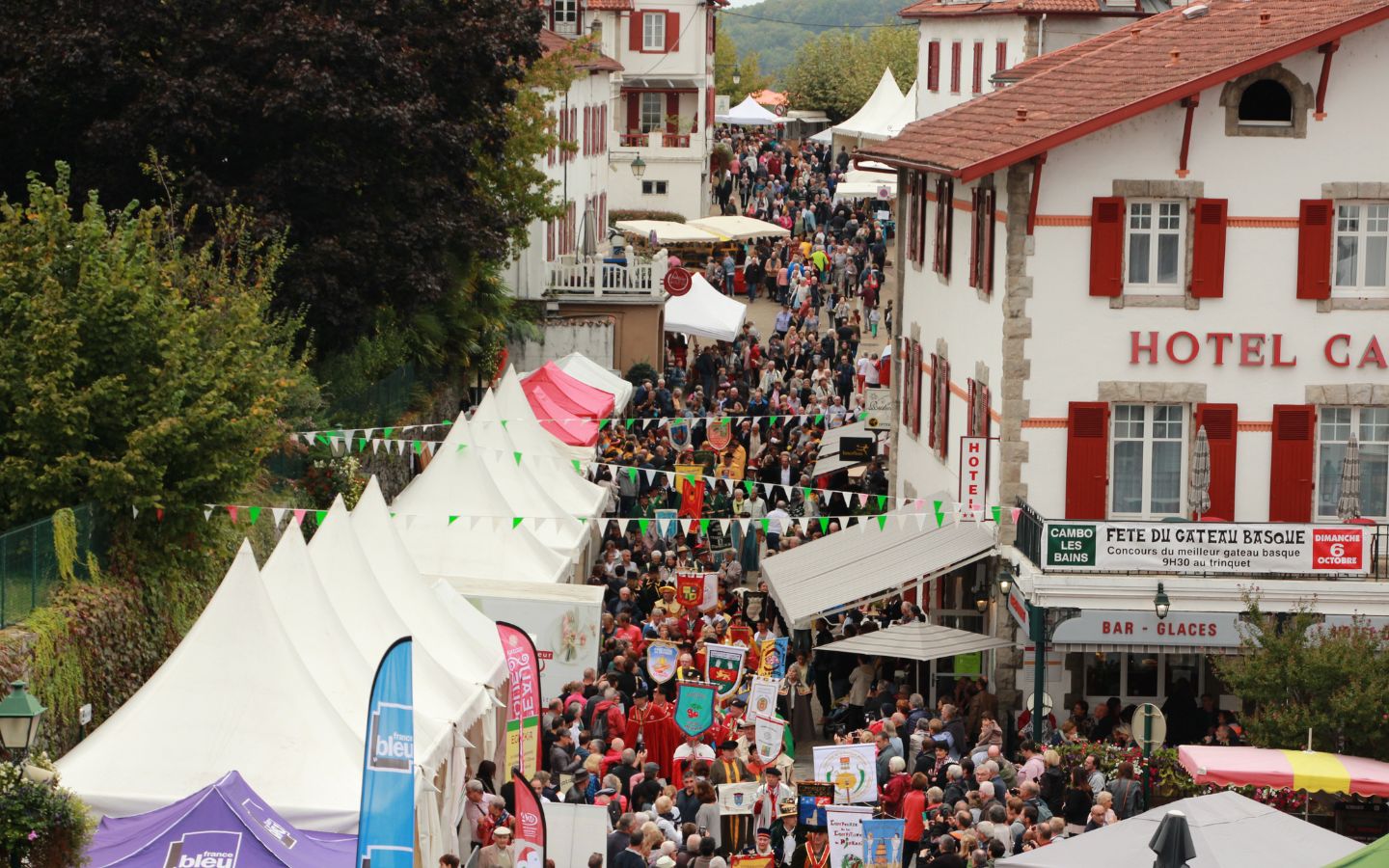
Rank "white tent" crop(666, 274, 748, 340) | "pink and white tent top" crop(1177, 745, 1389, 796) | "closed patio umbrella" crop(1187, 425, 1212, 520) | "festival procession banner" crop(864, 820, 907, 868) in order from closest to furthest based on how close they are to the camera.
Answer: "festival procession banner" crop(864, 820, 907, 868) < "pink and white tent top" crop(1177, 745, 1389, 796) < "closed patio umbrella" crop(1187, 425, 1212, 520) < "white tent" crop(666, 274, 748, 340)

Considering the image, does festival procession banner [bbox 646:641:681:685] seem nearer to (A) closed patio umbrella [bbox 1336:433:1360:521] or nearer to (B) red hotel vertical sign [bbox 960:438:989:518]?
(B) red hotel vertical sign [bbox 960:438:989:518]

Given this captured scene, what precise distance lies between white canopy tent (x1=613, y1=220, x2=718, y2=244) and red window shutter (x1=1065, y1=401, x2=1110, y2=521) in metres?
32.8

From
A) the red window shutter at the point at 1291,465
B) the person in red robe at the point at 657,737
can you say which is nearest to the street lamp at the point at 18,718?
the person in red robe at the point at 657,737

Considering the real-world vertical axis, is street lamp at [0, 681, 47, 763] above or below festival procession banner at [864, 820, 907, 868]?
above

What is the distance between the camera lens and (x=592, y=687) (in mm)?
22875

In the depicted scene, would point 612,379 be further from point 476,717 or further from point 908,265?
point 476,717

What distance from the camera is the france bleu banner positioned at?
538 inches

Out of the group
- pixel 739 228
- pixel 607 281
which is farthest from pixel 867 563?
pixel 739 228

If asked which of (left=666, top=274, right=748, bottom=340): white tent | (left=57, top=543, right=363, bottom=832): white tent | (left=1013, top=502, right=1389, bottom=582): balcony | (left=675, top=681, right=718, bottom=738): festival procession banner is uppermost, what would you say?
(left=666, top=274, right=748, bottom=340): white tent

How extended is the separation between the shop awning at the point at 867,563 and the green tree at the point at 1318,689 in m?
5.44

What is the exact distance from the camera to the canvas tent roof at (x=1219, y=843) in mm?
14242

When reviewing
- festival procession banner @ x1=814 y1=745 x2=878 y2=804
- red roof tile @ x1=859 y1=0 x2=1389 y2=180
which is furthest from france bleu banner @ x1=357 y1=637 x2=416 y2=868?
red roof tile @ x1=859 y1=0 x2=1389 y2=180

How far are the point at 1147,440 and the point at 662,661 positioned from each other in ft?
21.0

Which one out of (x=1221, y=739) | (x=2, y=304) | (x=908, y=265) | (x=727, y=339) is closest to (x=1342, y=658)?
(x=1221, y=739)
